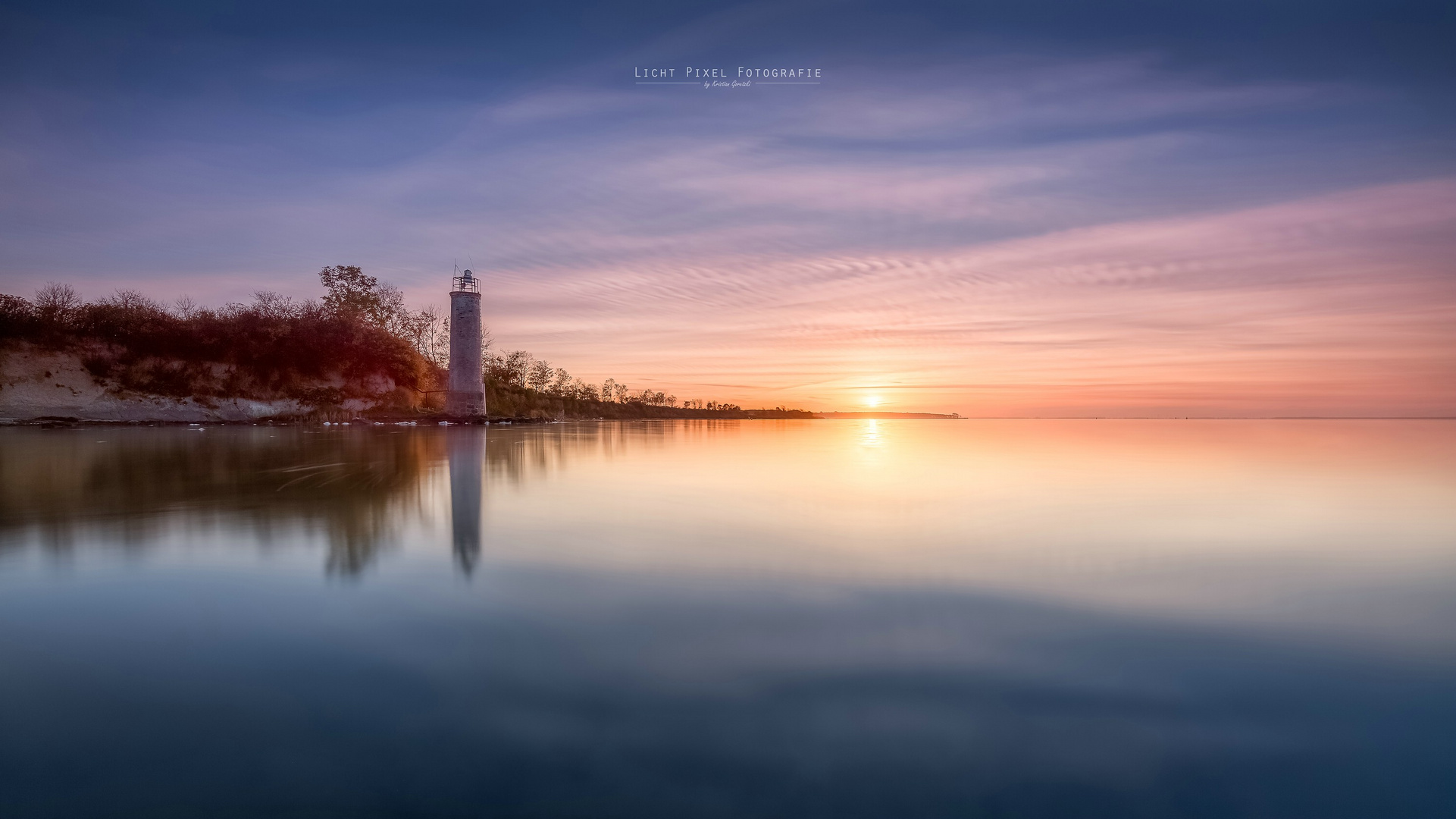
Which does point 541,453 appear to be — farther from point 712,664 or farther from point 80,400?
point 80,400

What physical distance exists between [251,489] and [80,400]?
40.4 metres

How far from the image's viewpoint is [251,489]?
1002 centimetres

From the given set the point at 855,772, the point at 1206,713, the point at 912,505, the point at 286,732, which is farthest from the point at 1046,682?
the point at 912,505

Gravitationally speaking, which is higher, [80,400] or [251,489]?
[80,400]

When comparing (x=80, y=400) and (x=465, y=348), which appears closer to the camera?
(x=80, y=400)

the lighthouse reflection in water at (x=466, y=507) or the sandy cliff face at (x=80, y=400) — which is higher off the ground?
the sandy cliff face at (x=80, y=400)

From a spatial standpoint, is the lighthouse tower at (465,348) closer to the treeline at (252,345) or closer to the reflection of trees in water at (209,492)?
the treeline at (252,345)

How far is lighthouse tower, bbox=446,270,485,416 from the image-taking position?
4278 centimetres

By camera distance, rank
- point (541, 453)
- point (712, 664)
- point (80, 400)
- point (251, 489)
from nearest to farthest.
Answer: point (712, 664)
point (251, 489)
point (541, 453)
point (80, 400)

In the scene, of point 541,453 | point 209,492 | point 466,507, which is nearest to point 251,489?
point 209,492

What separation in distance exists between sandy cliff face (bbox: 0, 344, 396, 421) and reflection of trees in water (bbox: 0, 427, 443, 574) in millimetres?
24775

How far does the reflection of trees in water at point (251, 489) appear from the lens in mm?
6742

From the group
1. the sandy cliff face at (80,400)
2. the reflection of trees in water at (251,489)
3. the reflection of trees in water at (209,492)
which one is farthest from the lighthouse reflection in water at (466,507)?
the sandy cliff face at (80,400)

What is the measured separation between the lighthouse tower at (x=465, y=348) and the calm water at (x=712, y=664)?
35723mm
